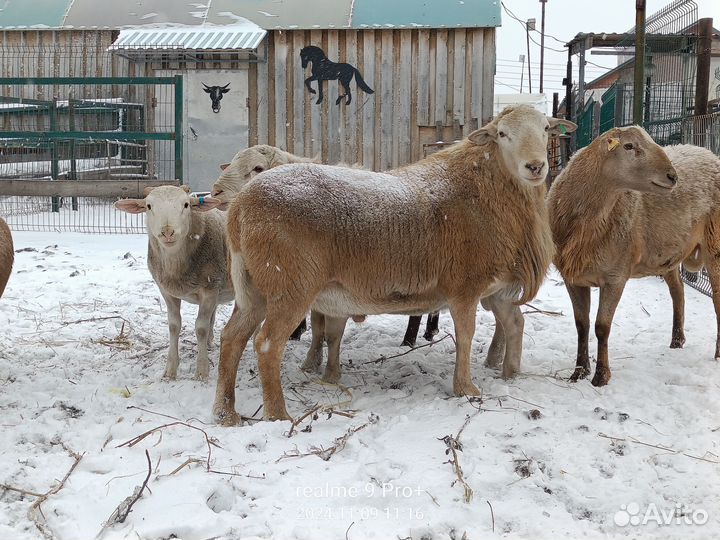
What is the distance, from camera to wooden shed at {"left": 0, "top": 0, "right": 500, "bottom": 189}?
14.8 metres

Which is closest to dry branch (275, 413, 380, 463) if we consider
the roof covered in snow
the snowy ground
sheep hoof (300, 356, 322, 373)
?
the snowy ground

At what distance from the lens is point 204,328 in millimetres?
5898

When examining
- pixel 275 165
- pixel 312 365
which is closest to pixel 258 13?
pixel 275 165

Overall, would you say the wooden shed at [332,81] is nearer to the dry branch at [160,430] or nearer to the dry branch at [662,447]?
the dry branch at [662,447]

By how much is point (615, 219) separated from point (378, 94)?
1001 cm

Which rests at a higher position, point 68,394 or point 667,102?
point 667,102

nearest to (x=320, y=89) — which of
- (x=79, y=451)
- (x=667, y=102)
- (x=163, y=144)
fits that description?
(x=163, y=144)

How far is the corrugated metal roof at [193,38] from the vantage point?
1457cm

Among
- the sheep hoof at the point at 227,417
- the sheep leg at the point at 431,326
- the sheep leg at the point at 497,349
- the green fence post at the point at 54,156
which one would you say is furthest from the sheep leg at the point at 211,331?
the green fence post at the point at 54,156

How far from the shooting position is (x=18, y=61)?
1639 cm

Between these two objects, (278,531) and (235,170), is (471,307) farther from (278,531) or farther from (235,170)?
(235,170)

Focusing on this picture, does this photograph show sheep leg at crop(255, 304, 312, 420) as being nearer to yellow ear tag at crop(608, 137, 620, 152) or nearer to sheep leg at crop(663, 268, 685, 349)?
yellow ear tag at crop(608, 137, 620, 152)

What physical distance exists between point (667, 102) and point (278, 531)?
11588 mm

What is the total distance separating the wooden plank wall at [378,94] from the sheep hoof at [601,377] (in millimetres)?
9925
